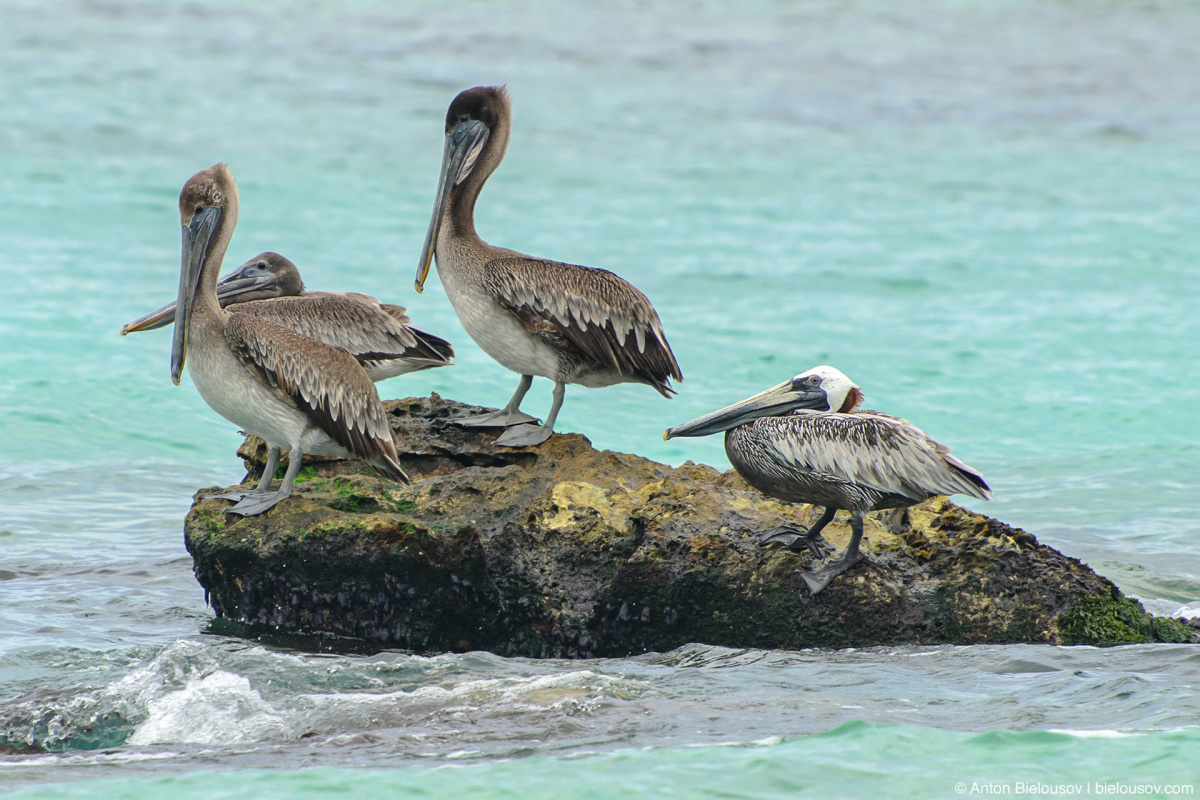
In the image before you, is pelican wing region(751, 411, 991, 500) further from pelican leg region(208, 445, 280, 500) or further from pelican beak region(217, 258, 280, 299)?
pelican beak region(217, 258, 280, 299)

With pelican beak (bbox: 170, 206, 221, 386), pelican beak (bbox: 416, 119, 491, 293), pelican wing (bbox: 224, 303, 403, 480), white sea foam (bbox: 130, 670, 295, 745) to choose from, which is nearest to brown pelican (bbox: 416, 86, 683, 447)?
pelican beak (bbox: 416, 119, 491, 293)

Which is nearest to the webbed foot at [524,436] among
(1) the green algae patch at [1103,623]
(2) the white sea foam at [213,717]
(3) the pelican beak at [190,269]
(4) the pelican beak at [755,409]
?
(4) the pelican beak at [755,409]

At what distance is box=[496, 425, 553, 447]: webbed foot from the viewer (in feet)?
18.0

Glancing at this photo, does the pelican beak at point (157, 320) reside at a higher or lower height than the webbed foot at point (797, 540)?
higher

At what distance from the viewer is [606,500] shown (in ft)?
16.5

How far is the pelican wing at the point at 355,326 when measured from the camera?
6070 millimetres

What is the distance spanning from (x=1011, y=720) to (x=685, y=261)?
10373 millimetres

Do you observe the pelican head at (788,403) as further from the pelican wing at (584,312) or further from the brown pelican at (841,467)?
the pelican wing at (584,312)

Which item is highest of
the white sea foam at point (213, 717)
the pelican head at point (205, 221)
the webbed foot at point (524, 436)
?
the pelican head at point (205, 221)

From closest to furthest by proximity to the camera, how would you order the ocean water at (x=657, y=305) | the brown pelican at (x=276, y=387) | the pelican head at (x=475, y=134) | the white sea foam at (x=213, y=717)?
the ocean water at (x=657, y=305) → the white sea foam at (x=213, y=717) → the brown pelican at (x=276, y=387) → the pelican head at (x=475, y=134)

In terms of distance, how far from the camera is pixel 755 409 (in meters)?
5.14

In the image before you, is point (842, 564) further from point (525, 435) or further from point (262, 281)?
point (262, 281)

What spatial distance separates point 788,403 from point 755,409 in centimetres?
14

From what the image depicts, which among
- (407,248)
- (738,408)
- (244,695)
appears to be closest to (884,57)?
(407,248)
